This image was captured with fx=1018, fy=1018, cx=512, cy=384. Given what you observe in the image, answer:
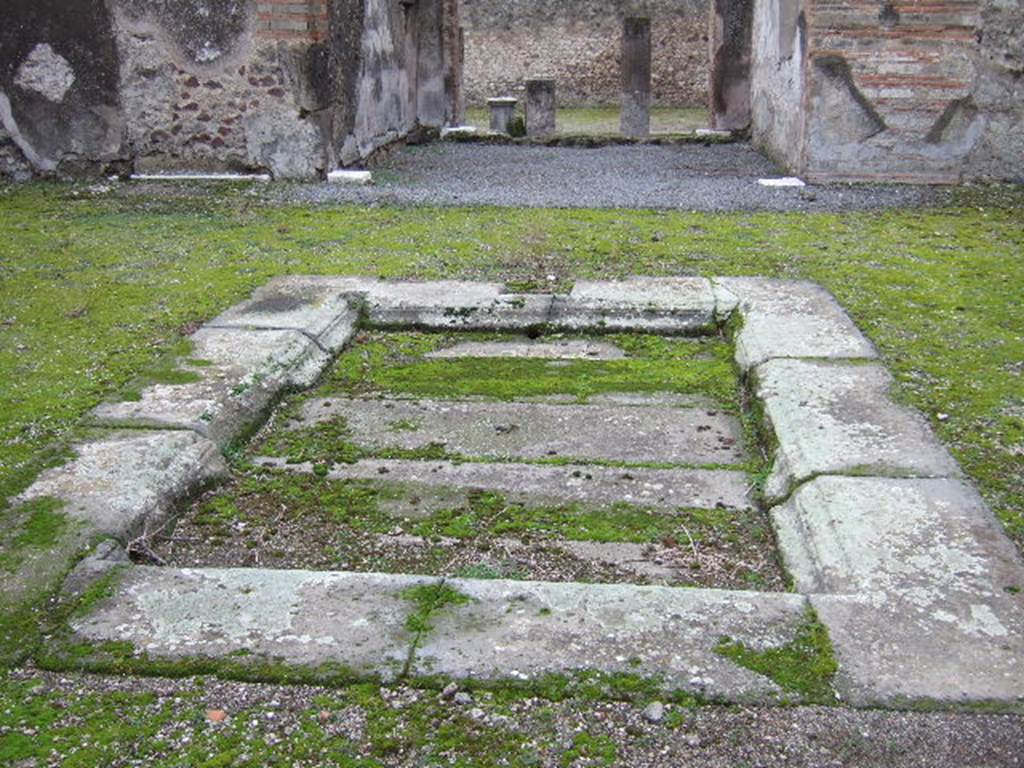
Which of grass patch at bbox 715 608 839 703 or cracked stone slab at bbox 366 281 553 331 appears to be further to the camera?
cracked stone slab at bbox 366 281 553 331

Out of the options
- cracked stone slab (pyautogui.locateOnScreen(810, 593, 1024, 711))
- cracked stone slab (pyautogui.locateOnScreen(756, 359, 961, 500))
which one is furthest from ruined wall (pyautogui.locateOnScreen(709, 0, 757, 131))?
cracked stone slab (pyautogui.locateOnScreen(810, 593, 1024, 711))

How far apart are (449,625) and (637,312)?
2781 mm

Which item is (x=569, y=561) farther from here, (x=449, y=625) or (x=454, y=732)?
(x=454, y=732)

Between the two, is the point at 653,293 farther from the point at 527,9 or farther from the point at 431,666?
the point at 527,9

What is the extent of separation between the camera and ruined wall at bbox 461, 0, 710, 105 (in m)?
22.5

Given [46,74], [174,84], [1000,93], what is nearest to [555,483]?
[174,84]

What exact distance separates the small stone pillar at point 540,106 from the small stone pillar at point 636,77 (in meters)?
1.14

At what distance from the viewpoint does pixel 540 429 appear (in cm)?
354

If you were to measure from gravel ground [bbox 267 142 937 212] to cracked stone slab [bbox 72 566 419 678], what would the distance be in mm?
5640

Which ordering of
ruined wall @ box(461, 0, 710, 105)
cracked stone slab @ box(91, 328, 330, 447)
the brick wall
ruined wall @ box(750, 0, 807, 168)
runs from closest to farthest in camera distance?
cracked stone slab @ box(91, 328, 330, 447) < the brick wall < ruined wall @ box(750, 0, 807, 168) < ruined wall @ box(461, 0, 710, 105)

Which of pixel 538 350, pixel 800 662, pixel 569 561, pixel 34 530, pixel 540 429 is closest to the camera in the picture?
pixel 800 662

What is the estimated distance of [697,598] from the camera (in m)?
2.23

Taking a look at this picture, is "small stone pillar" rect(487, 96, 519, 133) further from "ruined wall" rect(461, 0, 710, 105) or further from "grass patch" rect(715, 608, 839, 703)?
"grass patch" rect(715, 608, 839, 703)

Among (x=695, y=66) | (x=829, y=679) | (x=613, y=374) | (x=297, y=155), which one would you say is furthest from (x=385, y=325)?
(x=695, y=66)
